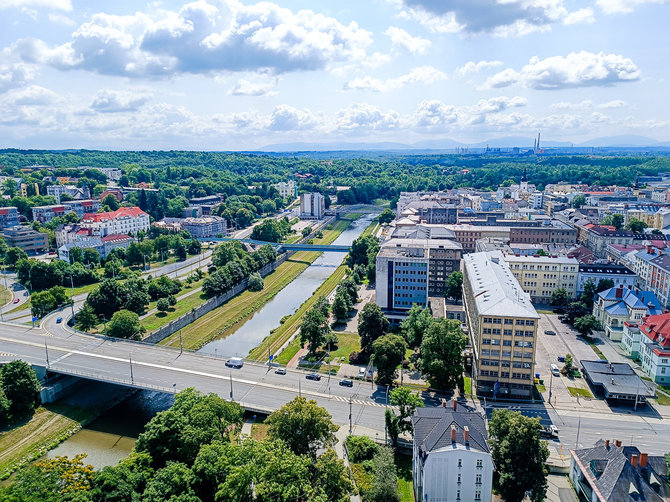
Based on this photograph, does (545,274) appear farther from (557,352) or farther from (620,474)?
(620,474)

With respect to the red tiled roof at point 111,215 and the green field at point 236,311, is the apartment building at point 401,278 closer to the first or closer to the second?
the green field at point 236,311

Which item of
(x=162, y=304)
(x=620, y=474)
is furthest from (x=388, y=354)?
(x=162, y=304)

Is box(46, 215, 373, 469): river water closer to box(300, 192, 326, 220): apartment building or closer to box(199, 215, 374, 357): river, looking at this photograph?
box(199, 215, 374, 357): river

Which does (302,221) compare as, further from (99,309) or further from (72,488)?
(72,488)

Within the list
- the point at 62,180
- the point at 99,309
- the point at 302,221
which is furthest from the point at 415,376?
the point at 62,180

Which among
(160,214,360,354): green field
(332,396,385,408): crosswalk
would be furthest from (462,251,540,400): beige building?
(160,214,360,354): green field

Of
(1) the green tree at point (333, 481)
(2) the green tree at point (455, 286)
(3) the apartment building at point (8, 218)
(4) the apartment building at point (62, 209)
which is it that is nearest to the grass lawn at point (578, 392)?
(2) the green tree at point (455, 286)

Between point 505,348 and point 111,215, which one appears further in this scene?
point 111,215
